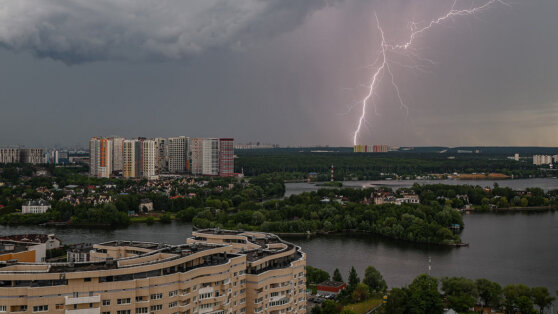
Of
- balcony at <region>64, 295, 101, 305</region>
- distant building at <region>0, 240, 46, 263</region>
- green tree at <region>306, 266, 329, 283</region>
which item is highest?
balcony at <region>64, 295, 101, 305</region>

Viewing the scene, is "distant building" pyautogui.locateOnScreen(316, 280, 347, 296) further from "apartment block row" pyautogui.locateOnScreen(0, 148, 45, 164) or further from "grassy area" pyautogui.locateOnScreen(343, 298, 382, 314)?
"apartment block row" pyautogui.locateOnScreen(0, 148, 45, 164)

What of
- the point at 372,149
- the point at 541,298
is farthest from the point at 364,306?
the point at 372,149

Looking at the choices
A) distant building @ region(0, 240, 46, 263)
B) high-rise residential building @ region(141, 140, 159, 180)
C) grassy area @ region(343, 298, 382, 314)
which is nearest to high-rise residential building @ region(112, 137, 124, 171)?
high-rise residential building @ region(141, 140, 159, 180)

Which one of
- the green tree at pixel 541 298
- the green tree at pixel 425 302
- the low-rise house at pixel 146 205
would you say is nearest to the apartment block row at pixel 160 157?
the low-rise house at pixel 146 205

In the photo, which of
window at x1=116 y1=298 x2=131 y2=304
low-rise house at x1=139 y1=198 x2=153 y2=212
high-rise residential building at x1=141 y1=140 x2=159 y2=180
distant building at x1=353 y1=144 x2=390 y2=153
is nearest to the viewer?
window at x1=116 y1=298 x2=131 y2=304

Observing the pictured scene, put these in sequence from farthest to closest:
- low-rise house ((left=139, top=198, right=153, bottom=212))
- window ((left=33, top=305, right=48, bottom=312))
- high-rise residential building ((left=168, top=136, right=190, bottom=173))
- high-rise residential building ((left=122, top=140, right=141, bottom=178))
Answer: high-rise residential building ((left=168, top=136, right=190, bottom=173)) < high-rise residential building ((left=122, top=140, right=141, bottom=178)) < low-rise house ((left=139, top=198, right=153, bottom=212)) < window ((left=33, top=305, right=48, bottom=312))

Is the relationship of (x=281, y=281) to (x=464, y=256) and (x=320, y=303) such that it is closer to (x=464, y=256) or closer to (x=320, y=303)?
(x=320, y=303)

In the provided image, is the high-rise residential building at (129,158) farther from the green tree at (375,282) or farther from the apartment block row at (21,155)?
the green tree at (375,282)
